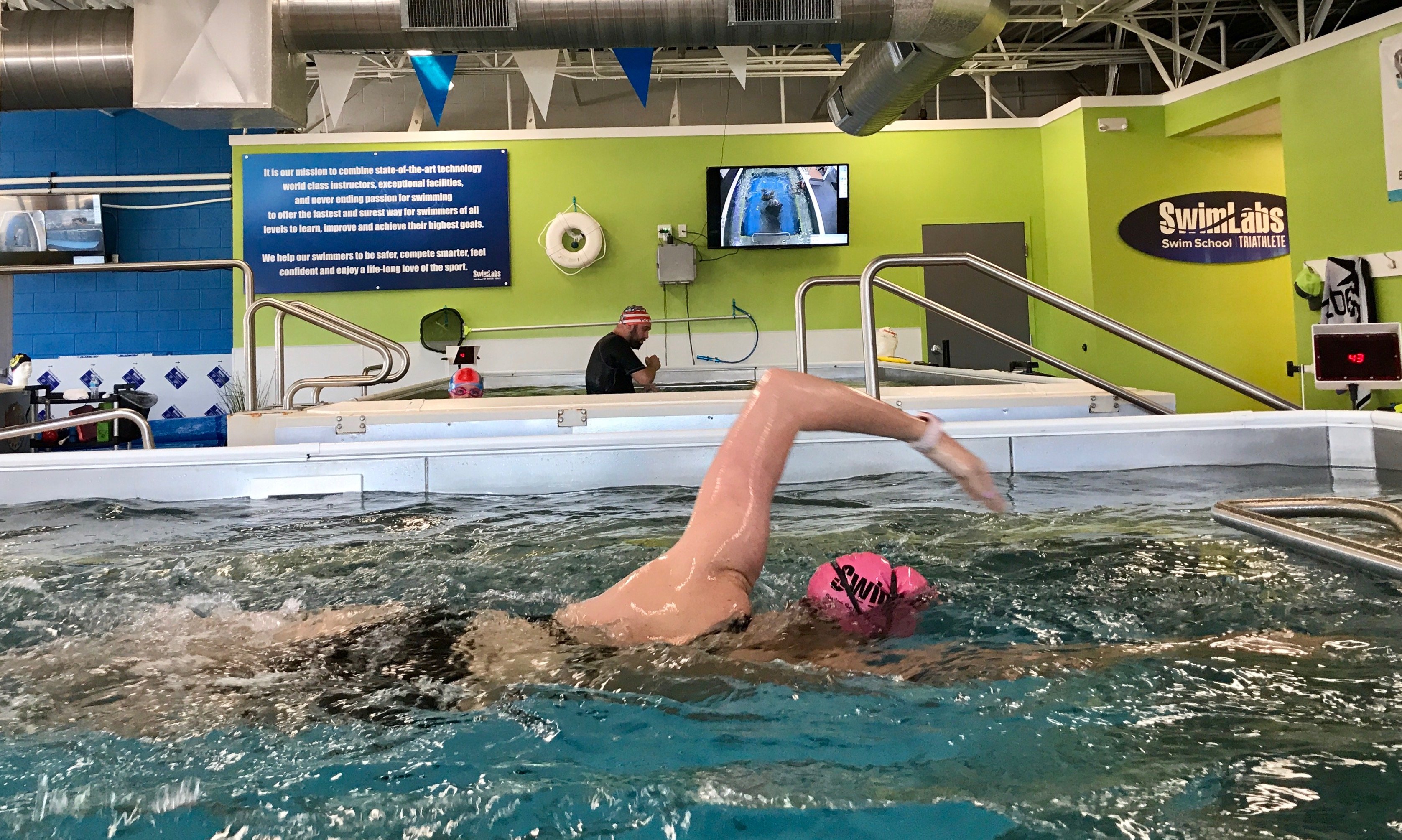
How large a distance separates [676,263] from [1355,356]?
5.40 meters

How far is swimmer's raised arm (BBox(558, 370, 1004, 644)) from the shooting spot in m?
1.70

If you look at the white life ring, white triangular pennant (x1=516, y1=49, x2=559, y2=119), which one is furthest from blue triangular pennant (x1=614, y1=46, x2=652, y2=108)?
the white life ring

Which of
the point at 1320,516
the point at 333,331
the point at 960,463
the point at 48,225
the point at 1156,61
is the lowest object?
the point at 1320,516

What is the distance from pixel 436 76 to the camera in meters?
4.39

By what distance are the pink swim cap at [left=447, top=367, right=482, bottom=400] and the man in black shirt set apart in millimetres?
689

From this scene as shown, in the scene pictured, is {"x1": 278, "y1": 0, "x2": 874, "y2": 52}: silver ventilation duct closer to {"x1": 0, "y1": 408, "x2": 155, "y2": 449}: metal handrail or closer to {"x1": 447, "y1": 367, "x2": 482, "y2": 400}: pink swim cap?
{"x1": 0, "y1": 408, "x2": 155, "y2": 449}: metal handrail

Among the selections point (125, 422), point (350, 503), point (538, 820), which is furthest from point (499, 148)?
point (538, 820)

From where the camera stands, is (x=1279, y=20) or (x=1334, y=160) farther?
(x=1279, y=20)

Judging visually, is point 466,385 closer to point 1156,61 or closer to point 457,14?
point 457,14

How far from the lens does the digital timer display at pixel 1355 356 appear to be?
5250 mm

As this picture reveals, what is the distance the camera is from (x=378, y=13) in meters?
3.70

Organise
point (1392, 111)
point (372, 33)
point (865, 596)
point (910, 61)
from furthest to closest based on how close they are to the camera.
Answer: point (1392, 111), point (910, 61), point (372, 33), point (865, 596)

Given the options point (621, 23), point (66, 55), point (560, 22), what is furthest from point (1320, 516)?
point (66, 55)

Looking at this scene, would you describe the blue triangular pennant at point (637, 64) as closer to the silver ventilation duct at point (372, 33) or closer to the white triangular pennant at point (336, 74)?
the silver ventilation duct at point (372, 33)
